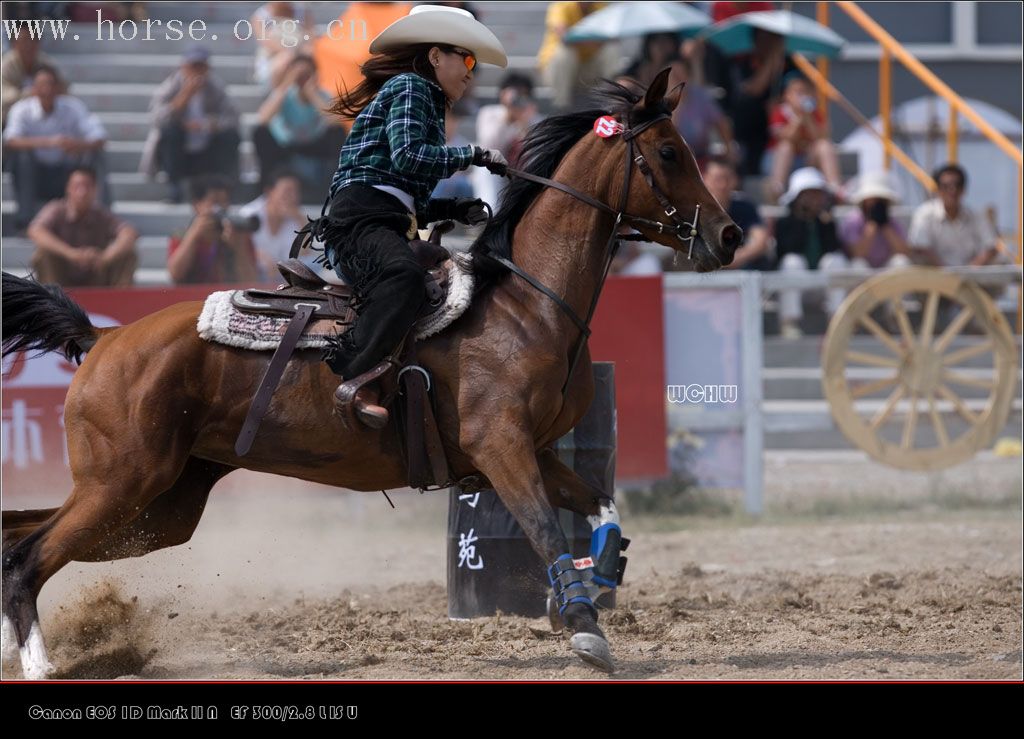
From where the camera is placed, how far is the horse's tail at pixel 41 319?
588 cm

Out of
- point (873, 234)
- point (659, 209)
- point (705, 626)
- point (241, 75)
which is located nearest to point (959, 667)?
point (705, 626)

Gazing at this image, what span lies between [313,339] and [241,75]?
28.5ft

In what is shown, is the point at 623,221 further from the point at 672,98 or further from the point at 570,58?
the point at 570,58

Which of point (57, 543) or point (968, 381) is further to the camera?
point (968, 381)

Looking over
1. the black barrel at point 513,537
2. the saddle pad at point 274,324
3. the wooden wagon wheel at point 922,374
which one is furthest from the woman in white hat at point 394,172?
the wooden wagon wheel at point 922,374

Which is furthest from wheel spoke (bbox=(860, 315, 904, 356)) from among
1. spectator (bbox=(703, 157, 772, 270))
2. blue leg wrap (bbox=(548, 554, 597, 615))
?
blue leg wrap (bbox=(548, 554, 597, 615))

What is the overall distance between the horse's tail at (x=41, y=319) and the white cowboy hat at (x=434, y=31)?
5.81ft

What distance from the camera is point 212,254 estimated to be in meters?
10.9

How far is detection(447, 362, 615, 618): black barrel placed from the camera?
262 inches

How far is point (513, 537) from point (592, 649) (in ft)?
4.86

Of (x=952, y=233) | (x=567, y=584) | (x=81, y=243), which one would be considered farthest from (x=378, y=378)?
(x=952, y=233)

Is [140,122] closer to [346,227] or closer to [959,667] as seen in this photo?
[346,227]

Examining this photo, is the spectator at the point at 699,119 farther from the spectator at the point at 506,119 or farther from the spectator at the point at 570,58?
the spectator at the point at 506,119

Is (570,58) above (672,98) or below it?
above
